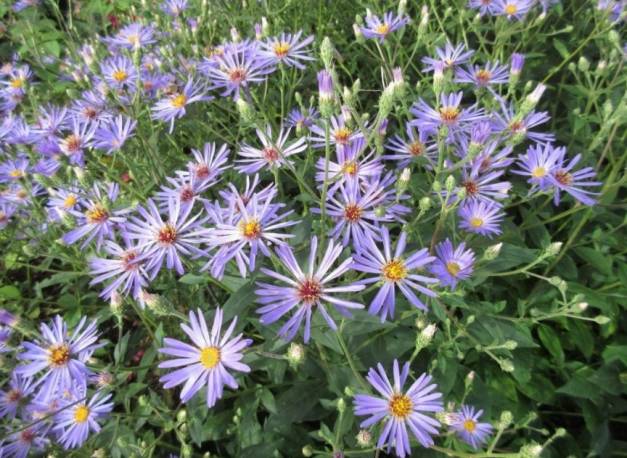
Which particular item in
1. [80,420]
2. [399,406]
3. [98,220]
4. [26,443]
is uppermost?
[98,220]

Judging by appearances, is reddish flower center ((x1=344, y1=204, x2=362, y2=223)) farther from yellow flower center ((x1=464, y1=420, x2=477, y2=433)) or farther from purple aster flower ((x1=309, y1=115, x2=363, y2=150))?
yellow flower center ((x1=464, y1=420, x2=477, y2=433))

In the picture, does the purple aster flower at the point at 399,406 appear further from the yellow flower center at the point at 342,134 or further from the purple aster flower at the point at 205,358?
the yellow flower center at the point at 342,134

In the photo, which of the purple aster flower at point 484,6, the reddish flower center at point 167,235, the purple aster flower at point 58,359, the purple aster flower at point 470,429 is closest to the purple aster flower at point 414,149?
the reddish flower center at point 167,235

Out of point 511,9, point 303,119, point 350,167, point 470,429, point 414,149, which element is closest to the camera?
point 470,429

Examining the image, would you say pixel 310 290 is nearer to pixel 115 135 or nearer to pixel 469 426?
pixel 469 426

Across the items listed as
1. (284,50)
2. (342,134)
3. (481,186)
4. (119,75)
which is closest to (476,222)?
(481,186)

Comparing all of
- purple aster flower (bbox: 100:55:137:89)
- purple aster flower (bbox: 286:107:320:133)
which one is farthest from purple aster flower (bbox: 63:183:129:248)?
purple aster flower (bbox: 100:55:137:89)
